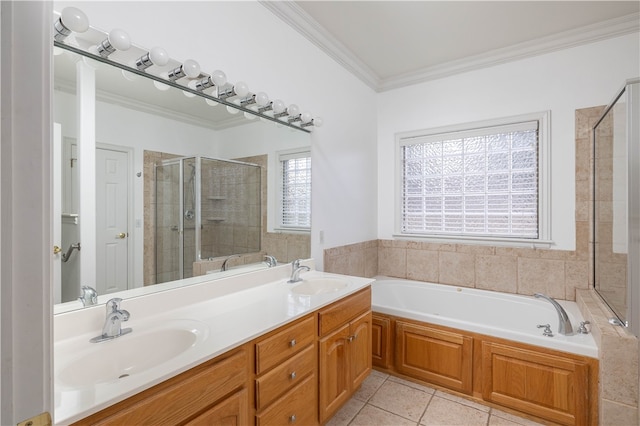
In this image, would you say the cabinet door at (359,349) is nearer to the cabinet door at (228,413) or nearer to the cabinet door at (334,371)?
the cabinet door at (334,371)

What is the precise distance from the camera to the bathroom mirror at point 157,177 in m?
1.21

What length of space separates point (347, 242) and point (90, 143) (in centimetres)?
215

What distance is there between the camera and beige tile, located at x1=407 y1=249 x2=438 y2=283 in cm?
319

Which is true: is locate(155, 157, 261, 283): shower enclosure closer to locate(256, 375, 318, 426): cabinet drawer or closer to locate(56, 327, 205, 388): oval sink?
locate(56, 327, 205, 388): oval sink

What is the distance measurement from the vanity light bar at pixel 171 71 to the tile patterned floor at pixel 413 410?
2.06 metres

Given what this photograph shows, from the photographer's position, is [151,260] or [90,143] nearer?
[90,143]

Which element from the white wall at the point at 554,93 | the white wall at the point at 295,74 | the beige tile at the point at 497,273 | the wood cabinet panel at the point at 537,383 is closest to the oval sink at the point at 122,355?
the white wall at the point at 295,74

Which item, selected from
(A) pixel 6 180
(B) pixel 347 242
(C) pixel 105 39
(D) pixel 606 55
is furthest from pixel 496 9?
(A) pixel 6 180

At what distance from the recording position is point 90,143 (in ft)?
4.15

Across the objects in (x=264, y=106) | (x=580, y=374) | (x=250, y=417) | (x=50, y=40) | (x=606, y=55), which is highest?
(x=606, y=55)

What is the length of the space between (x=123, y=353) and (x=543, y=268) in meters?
3.07

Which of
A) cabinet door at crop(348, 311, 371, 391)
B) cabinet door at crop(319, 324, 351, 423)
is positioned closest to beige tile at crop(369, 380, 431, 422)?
cabinet door at crop(348, 311, 371, 391)

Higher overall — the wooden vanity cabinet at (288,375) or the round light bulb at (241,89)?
the round light bulb at (241,89)

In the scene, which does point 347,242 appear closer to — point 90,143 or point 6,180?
point 90,143
